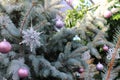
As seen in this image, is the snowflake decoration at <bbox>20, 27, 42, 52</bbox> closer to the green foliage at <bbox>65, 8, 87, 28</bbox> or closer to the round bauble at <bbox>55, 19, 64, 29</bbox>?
the round bauble at <bbox>55, 19, 64, 29</bbox>

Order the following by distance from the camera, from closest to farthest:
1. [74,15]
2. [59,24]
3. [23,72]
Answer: [23,72], [59,24], [74,15]

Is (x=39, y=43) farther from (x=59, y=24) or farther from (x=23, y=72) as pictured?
(x=59, y=24)

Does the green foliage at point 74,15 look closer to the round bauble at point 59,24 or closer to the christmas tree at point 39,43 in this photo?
the christmas tree at point 39,43

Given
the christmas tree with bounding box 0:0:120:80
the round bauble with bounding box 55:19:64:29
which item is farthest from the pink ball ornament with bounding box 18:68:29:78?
the round bauble with bounding box 55:19:64:29

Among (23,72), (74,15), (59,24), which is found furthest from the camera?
(74,15)


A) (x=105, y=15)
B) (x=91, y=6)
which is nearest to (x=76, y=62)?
(x=105, y=15)

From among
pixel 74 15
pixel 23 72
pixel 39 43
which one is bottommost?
pixel 23 72

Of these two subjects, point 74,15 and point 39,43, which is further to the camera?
point 74,15

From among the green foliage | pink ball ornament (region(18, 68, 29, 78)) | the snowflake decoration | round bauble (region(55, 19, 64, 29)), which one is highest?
the green foliage

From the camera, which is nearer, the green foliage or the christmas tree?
the christmas tree

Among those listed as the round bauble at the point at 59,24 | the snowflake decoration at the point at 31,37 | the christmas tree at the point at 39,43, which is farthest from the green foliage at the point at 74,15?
the snowflake decoration at the point at 31,37

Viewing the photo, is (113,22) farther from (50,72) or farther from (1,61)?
(1,61)

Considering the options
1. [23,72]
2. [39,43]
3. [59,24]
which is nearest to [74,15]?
[59,24]
